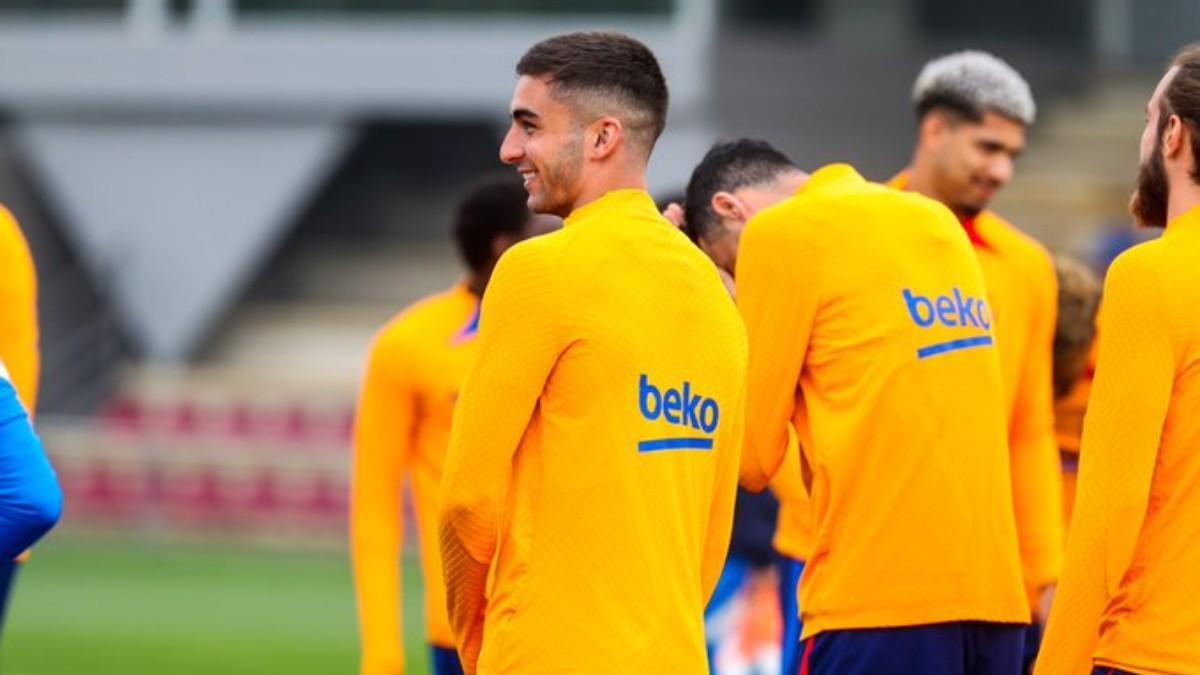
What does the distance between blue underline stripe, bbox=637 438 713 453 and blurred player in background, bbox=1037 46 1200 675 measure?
0.65 metres

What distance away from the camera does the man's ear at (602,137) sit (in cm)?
465

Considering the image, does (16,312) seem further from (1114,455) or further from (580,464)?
(1114,455)

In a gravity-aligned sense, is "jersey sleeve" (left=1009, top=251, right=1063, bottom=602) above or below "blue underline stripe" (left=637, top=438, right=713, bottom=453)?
below

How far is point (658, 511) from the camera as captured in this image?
4559mm

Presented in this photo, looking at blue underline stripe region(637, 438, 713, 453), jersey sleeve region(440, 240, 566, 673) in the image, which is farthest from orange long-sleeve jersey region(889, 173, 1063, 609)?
jersey sleeve region(440, 240, 566, 673)

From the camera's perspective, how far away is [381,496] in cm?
684

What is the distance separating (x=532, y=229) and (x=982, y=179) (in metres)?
1.17

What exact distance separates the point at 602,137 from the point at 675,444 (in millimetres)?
545

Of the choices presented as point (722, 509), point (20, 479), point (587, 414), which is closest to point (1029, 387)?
point (722, 509)

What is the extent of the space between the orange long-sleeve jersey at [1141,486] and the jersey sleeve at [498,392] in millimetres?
939

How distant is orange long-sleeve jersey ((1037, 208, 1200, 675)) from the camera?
4.51m

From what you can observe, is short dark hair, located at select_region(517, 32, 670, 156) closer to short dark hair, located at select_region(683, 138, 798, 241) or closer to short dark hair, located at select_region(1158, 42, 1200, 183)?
short dark hair, located at select_region(1158, 42, 1200, 183)

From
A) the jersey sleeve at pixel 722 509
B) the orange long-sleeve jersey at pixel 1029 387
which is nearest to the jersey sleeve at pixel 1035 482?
the orange long-sleeve jersey at pixel 1029 387

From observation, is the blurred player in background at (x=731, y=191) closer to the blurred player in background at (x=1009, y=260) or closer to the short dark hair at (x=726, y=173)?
the short dark hair at (x=726, y=173)
